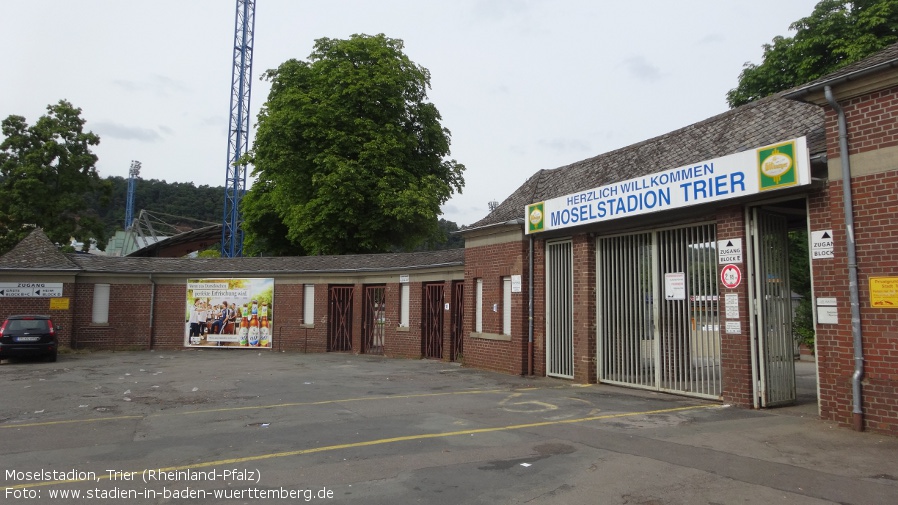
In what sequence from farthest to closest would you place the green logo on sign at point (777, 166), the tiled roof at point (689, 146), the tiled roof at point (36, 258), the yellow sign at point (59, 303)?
the yellow sign at point (59, 303) → the tiled roof at point (36, 258) → the tiled roof at point (689, 146) → the green logo on sign at point (777, 166)

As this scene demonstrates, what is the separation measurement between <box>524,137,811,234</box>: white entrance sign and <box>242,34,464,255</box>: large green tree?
15.6m

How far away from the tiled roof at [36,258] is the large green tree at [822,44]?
2763cm

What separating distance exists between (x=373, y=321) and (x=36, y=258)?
542 inches

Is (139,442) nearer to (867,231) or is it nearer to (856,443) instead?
(856,443)

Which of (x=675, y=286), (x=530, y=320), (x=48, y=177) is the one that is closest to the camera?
(x=675, y=286)

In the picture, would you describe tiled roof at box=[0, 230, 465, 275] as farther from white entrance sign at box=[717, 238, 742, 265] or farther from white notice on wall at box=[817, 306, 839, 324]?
white notice on wall at box=[817, 306, 839, 324]

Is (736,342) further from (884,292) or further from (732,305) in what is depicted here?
(884,292)

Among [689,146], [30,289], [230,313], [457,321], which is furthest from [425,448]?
[30,289]

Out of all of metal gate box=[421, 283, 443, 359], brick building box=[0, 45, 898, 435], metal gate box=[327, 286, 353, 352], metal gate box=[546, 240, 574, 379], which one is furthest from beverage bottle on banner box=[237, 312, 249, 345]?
metal gate box=[546, 240, 574, 379]

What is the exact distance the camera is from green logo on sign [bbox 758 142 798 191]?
8742mm

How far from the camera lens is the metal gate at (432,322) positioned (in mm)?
20109

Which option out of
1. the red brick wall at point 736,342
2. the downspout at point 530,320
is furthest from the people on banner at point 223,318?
the red brick wall at point 736,342

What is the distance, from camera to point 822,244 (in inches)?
343

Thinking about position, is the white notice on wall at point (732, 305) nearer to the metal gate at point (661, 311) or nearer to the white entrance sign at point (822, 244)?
the metal gate at point (661, 311)
